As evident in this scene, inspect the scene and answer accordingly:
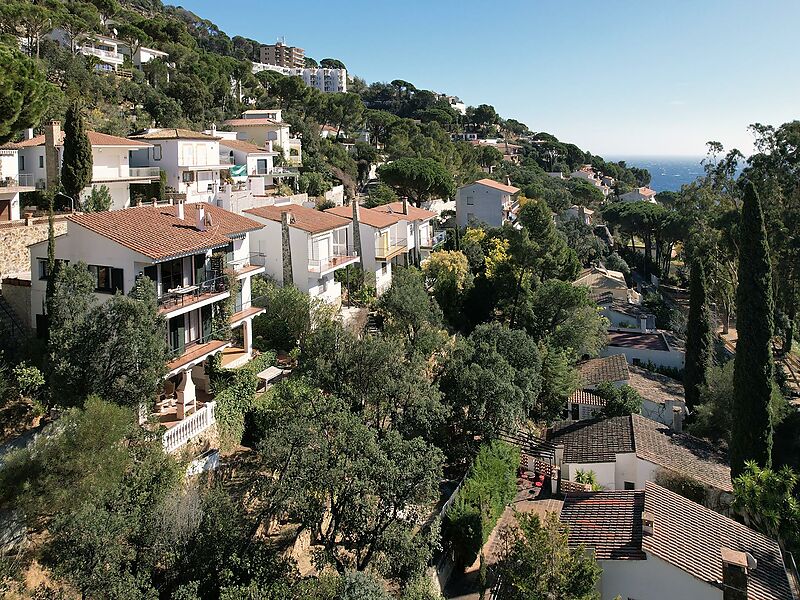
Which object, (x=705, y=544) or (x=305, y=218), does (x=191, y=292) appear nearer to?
(x=305, y=218)

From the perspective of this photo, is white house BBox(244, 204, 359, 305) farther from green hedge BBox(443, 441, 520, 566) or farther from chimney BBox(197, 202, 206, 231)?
green hedge BBox(443, 441, 520, 566)

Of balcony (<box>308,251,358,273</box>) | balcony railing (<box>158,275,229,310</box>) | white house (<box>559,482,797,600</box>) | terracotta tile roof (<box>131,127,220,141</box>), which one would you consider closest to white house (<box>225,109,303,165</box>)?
terracotta tile roof (<box>131,127,220,141</box>)

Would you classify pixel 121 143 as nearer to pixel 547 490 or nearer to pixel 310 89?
pixel 547 490

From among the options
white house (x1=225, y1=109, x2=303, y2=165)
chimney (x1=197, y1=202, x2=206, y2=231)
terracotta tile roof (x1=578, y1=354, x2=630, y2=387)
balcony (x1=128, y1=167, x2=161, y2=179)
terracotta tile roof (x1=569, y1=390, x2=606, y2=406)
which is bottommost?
terracotta tile roof (x1=569, y1=390, x2=606, y2=406)

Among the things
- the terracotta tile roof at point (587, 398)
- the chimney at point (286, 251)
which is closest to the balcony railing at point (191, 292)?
the chimney at point (286, 251)

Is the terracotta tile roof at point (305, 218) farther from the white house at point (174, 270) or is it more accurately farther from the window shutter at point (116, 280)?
the window shutter at point (116, 280)

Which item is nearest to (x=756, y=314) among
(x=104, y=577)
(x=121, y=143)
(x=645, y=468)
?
(x=645, y=468)
